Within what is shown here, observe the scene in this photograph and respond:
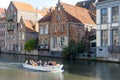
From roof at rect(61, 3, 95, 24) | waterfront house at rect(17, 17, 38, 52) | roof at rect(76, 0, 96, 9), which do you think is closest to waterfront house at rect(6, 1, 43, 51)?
waterfront house at rect(17, 17, 38, 52)

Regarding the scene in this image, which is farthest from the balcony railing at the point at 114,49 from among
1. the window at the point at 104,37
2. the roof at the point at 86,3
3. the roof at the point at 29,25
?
the roof at the point at 29,25

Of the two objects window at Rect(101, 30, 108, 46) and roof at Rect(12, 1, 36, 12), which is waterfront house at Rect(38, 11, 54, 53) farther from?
window at Rect(101, 30, 108, 46)

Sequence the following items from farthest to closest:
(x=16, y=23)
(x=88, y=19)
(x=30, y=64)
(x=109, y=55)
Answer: (x=16, y=23), (x=88, y=19), (x=109, y=55), (x=30, y=64)

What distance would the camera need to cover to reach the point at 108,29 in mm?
48875

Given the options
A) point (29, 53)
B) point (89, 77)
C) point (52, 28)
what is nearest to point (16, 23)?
point (29, 53)

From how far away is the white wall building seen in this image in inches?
1859

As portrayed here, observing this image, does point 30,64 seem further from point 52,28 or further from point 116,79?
point 52,28

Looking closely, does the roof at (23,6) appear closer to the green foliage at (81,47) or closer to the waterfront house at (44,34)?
the waterfront house at (44,34)

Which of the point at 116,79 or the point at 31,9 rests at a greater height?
the point at 31,9

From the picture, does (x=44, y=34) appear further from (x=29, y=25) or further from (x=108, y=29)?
(x=108, y=29)

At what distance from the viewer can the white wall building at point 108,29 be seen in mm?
47213

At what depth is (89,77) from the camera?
95.6 feet

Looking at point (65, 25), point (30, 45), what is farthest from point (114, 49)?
point (30, 45)

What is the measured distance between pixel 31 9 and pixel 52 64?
5165 cm
